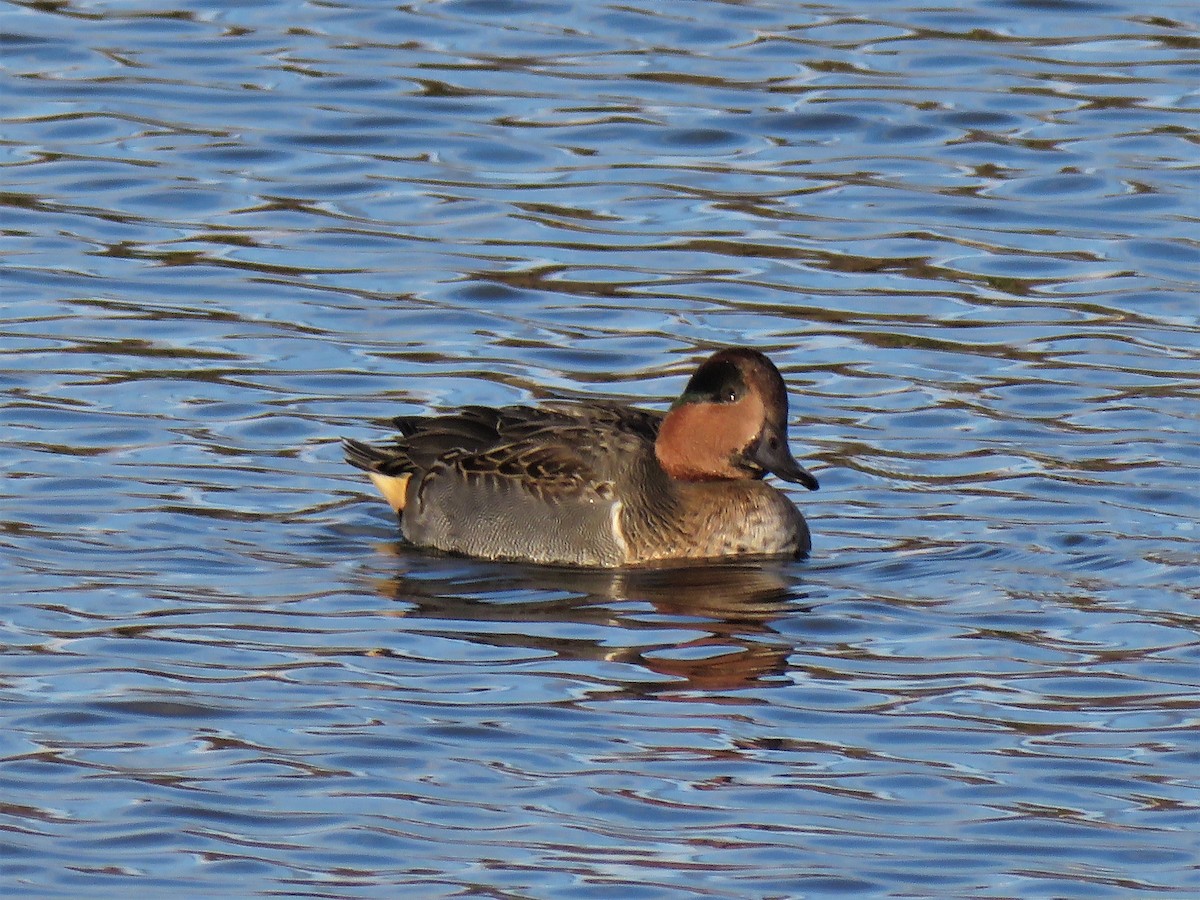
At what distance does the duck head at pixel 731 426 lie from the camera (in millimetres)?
12375

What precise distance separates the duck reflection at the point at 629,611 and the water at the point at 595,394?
37 millimetres

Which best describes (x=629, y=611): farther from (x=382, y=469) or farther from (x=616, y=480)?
(x=382, y=469)

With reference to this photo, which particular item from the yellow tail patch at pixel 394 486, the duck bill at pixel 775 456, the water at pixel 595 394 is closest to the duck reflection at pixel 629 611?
the water at pixel 595 394

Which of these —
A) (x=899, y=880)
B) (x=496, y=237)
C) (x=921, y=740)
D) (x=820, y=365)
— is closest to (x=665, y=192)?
→ (x=496, y=237)

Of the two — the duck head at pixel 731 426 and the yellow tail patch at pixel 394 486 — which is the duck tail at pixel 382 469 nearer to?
the yellow tail patch at pixel 394 486

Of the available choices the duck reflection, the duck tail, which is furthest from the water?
the duck tail

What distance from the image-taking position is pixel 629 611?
11523 millimetres

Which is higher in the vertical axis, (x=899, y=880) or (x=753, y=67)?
(x=753, y=67)

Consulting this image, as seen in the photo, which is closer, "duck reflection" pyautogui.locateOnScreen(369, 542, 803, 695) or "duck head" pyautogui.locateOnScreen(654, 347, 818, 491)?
"duck reflection" pyautogui.locateOnScreen(369, 542, 803, 695)

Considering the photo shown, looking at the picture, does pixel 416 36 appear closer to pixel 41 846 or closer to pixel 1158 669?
pixel 1158 669

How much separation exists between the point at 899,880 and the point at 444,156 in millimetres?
10545

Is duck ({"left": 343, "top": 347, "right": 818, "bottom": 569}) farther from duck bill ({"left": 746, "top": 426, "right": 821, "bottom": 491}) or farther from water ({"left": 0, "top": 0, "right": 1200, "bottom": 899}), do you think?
water ({"left": 0, "top": 0, "right": 1200, "bottom": 899})

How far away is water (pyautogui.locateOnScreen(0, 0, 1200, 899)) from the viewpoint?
8.71 m

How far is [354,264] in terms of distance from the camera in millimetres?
16188
